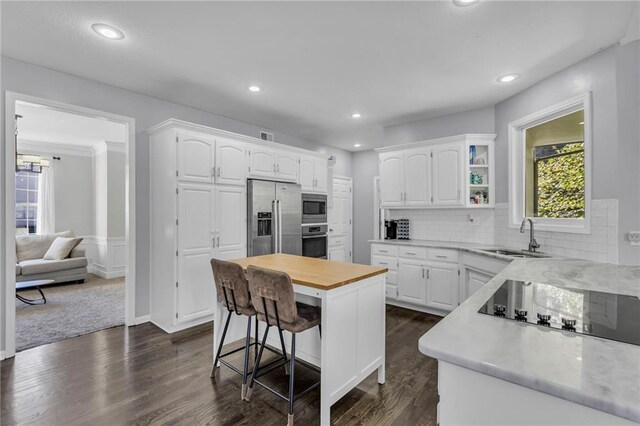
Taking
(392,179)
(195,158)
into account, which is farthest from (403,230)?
(195,158)

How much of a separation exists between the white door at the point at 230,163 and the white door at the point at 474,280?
302 centimetres

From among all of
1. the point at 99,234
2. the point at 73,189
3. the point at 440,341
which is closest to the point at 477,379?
the point at 440,341

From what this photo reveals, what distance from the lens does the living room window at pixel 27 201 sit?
6.11m

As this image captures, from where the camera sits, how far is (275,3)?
2033 mm

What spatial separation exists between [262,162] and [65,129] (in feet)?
12.5

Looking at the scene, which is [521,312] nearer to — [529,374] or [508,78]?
[529,374]

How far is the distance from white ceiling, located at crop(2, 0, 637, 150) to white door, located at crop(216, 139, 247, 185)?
562 millimetres

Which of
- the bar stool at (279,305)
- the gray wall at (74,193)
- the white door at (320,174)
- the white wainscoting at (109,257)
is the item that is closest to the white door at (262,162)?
the white door at (320,174)

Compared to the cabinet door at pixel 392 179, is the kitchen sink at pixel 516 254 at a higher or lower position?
lower

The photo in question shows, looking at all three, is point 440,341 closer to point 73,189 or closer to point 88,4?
point 88,4

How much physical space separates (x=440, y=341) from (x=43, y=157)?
8.10m

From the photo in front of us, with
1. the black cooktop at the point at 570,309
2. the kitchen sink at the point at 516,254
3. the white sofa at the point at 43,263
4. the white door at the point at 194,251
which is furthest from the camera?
the white sofa at the point at 43,263

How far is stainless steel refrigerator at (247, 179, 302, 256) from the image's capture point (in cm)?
400

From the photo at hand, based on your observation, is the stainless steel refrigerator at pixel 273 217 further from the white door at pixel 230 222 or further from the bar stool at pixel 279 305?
the bar stool at pixel 279 305
